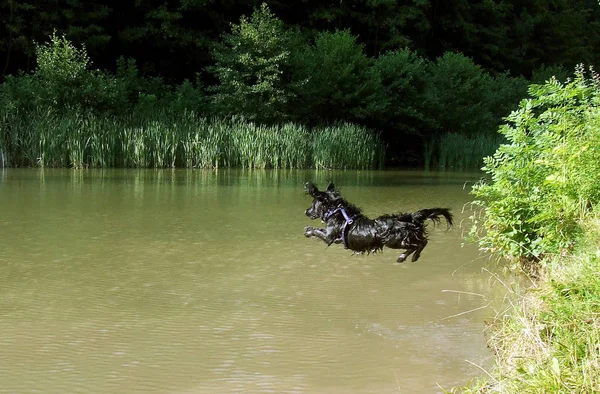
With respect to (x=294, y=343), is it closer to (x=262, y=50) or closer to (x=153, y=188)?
(x=153, y=188)

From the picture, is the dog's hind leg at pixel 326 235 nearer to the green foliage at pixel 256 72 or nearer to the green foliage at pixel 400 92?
the green foliage at pixel 256 72

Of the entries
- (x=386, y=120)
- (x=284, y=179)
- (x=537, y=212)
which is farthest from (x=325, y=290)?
(x=386, y=120)

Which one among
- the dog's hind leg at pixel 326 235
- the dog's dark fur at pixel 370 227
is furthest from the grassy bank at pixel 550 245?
the dog's hind leg at pixel 326 235

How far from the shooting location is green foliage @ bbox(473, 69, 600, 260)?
5742 millimetres

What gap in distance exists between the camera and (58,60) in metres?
27.8

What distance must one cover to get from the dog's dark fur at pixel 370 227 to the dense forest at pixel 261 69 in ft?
60.9

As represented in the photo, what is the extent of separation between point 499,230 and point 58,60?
24144mm

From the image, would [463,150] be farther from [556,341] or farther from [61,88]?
[556,341]

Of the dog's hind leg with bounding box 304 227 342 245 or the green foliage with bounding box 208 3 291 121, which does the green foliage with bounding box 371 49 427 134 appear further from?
the dog's hind leg with bounding box 304 227 342 245

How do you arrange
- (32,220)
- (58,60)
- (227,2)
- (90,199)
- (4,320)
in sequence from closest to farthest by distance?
(4,320) < (32,220) < (90,199) < (58,60) < (227,2)

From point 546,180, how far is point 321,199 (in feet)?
6.75

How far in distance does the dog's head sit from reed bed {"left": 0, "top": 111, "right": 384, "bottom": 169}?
16.6m

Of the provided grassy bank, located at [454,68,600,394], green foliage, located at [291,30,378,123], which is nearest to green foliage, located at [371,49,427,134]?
green foliage, located at [291,30,378,123]

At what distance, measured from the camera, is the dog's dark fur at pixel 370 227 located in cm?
618
